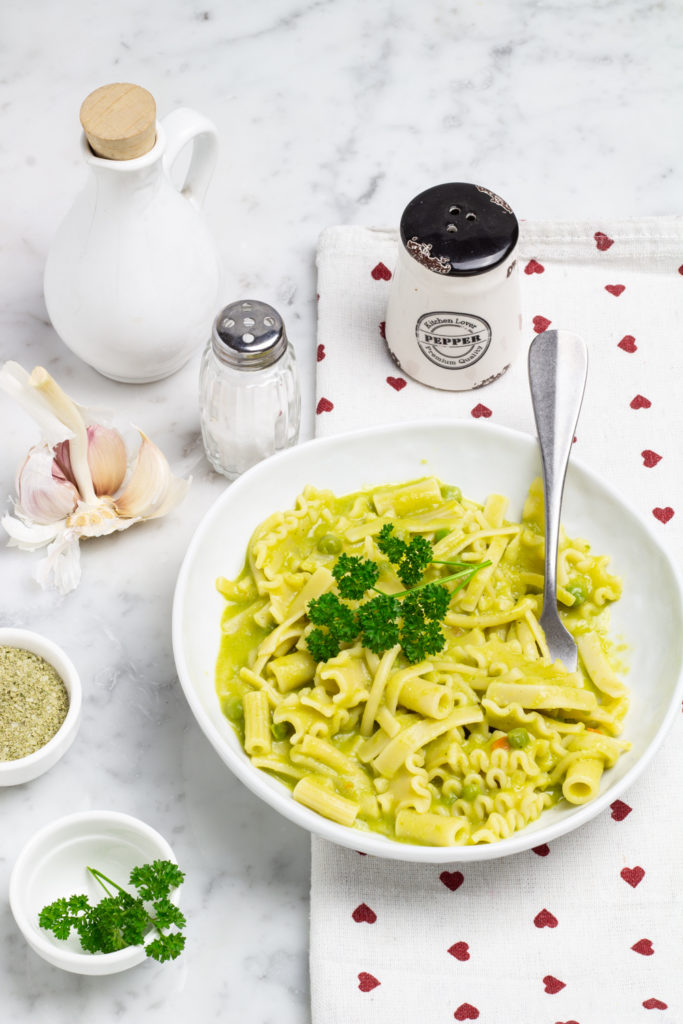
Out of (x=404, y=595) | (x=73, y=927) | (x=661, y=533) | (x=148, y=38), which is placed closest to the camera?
(x=73, y=927)

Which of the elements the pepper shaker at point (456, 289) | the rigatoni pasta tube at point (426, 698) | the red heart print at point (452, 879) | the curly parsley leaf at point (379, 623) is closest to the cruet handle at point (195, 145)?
the pepper shaker at point (456, 289)

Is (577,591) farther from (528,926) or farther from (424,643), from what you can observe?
(528,926)

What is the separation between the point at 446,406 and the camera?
4695 mm

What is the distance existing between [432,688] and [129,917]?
107 centimetres

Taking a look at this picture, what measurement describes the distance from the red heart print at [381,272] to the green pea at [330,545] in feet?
4.12

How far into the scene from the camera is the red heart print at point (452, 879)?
3.80m

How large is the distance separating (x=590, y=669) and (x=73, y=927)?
1.72 metres

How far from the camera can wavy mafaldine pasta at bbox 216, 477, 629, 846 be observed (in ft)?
12.0

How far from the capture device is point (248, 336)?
13.2 ft

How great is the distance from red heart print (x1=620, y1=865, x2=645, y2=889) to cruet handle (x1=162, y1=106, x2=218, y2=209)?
2.66 metres

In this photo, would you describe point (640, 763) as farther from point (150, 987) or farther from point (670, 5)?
point (670, 5)

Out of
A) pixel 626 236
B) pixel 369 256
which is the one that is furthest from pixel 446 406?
pixel 626 236

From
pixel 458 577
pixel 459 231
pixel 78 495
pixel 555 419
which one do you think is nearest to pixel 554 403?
pixel 555 419

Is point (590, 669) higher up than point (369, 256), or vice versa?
point (369, 256)
